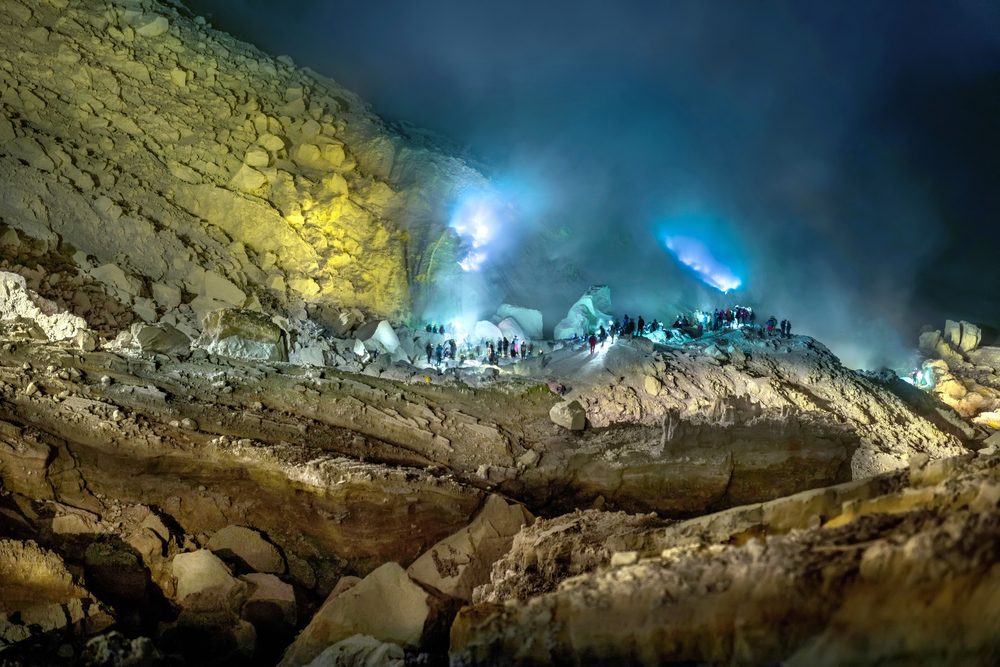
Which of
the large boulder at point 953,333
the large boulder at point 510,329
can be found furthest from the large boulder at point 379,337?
the large boulder at point 953,333

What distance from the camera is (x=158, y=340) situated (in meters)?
9.52

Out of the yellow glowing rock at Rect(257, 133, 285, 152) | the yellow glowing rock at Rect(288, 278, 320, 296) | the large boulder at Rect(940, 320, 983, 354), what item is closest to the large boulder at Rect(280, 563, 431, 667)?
the yellow glowing rock at Rect(288, 278, 320, 296)

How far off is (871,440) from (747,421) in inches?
92.7

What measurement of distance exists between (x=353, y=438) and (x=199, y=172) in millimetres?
10187

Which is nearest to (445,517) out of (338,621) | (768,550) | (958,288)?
(338,621)

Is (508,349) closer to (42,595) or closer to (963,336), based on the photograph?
(42,595)

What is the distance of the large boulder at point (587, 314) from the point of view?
17094 mm

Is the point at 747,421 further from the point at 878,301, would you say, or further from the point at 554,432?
the point at 878,301

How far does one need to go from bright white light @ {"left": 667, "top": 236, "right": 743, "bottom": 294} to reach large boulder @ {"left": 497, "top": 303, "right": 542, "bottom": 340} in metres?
8.78

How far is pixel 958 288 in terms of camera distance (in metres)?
24.4

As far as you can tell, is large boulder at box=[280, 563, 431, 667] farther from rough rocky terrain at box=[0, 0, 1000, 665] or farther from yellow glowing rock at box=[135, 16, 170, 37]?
yellow glowing rock at box=[135, 16, 170, 37]

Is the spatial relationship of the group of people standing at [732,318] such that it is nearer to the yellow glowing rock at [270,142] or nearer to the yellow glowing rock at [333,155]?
the yellow glowing rock at [333,155]

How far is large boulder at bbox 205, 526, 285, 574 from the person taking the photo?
6.01 metres

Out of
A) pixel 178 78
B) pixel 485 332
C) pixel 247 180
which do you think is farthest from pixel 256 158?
pixel 485 332
